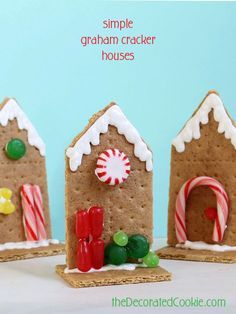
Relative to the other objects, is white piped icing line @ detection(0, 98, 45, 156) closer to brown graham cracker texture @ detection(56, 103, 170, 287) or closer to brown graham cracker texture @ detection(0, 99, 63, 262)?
brown graham cracker texture @ detection(0, 99, 63, 262)

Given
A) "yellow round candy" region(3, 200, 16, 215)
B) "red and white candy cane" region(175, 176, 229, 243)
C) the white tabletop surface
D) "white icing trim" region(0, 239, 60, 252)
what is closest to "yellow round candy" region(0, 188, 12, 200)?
"yellow round candy" region(3, 200, 16, 215)

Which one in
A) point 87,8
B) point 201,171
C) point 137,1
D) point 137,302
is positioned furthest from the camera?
point 137,1

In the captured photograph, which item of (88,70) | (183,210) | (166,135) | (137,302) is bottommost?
(137,302)

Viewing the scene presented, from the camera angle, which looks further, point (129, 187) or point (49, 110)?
point (49, 110)

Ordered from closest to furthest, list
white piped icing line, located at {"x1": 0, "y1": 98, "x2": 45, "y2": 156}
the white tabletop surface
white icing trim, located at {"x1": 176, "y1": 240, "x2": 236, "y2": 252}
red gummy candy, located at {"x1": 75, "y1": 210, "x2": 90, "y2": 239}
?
1. the white tabletop surface
2. red gummy candy, located at {"x1": 75, "y1": 210, "x2": 90, "y2": 239}
3. white icing trim, located at {"x1": 176, "y1": 240, "x2": 236, "y2": 252}
4. white piped icing line, located at {"x1": 0, "y1": 98, "x2": 45, "y2": 156}

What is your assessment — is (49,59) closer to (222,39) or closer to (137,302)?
(222,39)

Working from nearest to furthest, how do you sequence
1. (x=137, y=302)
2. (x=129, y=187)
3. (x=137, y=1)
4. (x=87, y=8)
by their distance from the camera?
(x=137, y=302) < (x=129, y=187) < (x=87, y=8) < (x=137, y=1)

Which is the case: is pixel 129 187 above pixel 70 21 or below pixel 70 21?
below

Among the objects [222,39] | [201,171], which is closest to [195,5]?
[222,39]
